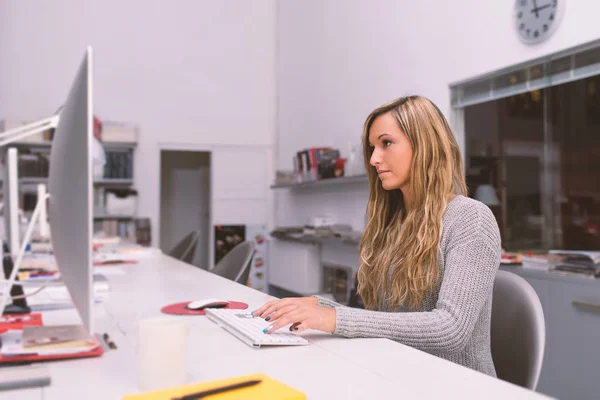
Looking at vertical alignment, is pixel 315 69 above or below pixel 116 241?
above

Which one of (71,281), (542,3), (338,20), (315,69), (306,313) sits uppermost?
(338,20)

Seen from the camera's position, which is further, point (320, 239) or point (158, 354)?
point (320, 239)

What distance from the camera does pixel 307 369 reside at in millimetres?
961

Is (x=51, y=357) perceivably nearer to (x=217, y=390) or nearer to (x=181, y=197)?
(x=217, y=390)

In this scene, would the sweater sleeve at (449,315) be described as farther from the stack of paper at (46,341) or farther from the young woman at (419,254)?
the stack of paper at (46,341)

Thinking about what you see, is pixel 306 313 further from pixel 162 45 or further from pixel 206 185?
pixel 206 185

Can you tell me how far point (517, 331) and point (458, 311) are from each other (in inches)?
6.8

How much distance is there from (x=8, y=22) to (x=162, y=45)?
174 cm

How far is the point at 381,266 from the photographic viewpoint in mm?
1523

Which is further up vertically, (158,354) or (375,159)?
(375,159)

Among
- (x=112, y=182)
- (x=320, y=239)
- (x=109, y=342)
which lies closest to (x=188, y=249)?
(x=320, y=239)

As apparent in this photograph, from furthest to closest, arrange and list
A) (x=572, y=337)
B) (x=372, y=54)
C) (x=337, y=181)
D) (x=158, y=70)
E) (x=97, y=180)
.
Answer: (x=158, y=70) < (x=97, y=180) < (x=337, y=181) < (x=372, y=54) < (x=572, y=337)

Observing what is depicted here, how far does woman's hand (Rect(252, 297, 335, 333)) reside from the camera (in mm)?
1146

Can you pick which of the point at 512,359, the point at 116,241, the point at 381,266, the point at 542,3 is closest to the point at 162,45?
the point at 116,241
